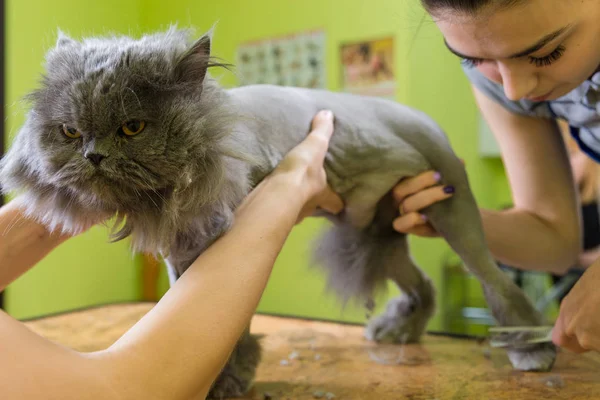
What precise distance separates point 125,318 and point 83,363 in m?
1.03

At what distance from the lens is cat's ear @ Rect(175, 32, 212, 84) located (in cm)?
79

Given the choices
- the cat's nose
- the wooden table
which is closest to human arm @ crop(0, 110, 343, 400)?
the cat's nose

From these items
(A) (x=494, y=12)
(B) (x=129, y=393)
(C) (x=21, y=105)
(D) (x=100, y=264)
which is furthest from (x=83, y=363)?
(D) (x=100, y=264)

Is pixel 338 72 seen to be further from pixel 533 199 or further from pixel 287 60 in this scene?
pixel 533 199

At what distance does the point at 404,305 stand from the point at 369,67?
3.89ft

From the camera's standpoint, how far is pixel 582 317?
39.4 inches

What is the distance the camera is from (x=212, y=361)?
28.9 inches

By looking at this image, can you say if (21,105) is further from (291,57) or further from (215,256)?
(291,57)

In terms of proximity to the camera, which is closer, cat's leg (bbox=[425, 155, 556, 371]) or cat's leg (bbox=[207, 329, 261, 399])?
cat's leg (bbox=[207, 329, 261, 399])

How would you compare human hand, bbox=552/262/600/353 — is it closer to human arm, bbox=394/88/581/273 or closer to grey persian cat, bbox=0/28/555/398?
human arm, bbox=394/88/581/273

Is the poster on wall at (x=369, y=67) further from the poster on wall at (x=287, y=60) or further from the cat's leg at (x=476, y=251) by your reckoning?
the cat's leg at (x=476, y=251)

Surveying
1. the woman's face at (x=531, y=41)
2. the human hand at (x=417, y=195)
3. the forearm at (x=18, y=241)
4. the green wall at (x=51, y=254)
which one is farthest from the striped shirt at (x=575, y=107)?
the green wall at (x=51, y=254)

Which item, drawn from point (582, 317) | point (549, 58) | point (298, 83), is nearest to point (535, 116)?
point (549, 58)

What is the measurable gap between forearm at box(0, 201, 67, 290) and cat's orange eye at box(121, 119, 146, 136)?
299 millimetres
